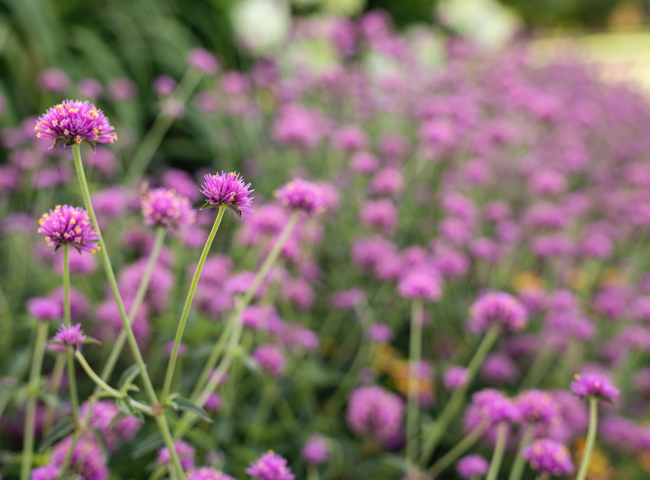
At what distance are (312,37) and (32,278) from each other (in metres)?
2.62

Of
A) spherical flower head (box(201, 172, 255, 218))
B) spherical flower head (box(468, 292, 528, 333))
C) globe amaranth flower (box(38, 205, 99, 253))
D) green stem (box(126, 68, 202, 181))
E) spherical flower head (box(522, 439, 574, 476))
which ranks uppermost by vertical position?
green stem (box(126, 68, 202, 181))

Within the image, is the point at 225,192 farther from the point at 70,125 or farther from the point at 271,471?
the point at 271,471

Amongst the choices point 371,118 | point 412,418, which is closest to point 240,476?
point 412,418

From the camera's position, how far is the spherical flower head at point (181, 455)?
1042mm

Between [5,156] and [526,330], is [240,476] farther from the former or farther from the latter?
[5,156]

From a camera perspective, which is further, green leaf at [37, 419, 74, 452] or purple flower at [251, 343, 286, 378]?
purple flower at [251, 343, 286, 378]

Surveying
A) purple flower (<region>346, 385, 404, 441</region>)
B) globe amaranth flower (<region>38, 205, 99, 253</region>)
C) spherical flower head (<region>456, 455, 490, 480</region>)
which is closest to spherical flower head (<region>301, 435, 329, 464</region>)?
purple flower (<region>346, 385, 404, 441</region>)

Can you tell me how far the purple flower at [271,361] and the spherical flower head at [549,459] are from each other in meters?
0.76

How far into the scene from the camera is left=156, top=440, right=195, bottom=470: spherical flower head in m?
1.04

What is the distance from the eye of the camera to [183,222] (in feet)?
3.76

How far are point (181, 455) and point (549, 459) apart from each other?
81cm

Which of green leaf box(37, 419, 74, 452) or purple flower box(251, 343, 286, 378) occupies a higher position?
green leaf box(37, 419, 74, 452)

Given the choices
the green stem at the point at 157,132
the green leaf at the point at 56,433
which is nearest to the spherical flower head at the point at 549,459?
the green leaf at the point at 56,433

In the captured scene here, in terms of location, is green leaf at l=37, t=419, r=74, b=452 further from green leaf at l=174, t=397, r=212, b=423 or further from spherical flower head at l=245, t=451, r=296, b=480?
spherical flower head at l=245, t=451, r=296, b=480
